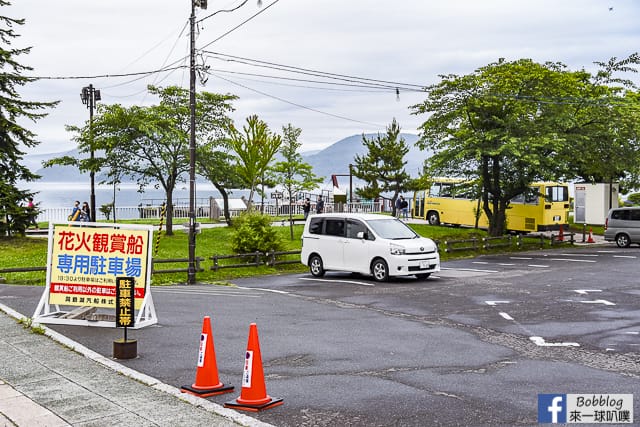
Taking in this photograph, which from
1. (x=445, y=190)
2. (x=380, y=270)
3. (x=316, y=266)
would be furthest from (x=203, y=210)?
(x=380, y=270)

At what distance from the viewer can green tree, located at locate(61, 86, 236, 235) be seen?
31562 millimetres

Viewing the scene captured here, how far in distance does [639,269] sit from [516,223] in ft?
48.8

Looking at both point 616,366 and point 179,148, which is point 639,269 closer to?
point 616,366

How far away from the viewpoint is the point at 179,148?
33.3 meters

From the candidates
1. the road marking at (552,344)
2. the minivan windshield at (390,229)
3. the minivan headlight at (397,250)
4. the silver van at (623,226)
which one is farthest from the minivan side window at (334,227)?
the silver van at (623,226)

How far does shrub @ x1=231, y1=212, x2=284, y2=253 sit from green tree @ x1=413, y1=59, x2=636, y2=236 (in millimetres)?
9612

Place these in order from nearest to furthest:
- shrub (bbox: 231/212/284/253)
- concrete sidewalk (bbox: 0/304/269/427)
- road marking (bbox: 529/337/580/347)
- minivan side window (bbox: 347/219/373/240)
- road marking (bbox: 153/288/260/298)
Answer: concrete sidewalk (bbox: 0/304/269/427) → road marking (bbox: 529/337/580/347) → road marking (bbox: 153/288/260/298) → minivan side window (bbox: 347/219/373/240) → shrub (bbox: 231/212/284/253)

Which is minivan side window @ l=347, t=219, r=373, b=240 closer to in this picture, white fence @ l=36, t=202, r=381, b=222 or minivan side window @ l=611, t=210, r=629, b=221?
minivan side window @ l=611, t=210, r=629, b=221

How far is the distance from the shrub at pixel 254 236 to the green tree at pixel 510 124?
31.5 ft

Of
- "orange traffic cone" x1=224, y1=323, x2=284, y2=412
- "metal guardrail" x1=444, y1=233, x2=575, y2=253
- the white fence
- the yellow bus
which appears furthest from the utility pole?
the white fence

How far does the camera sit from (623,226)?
32188 mm

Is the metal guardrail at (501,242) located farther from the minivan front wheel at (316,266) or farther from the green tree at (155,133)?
the green tree at (155,133)

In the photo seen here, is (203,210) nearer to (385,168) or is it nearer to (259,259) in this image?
(385,168)

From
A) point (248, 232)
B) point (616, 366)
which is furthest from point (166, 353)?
point (248, 232)
